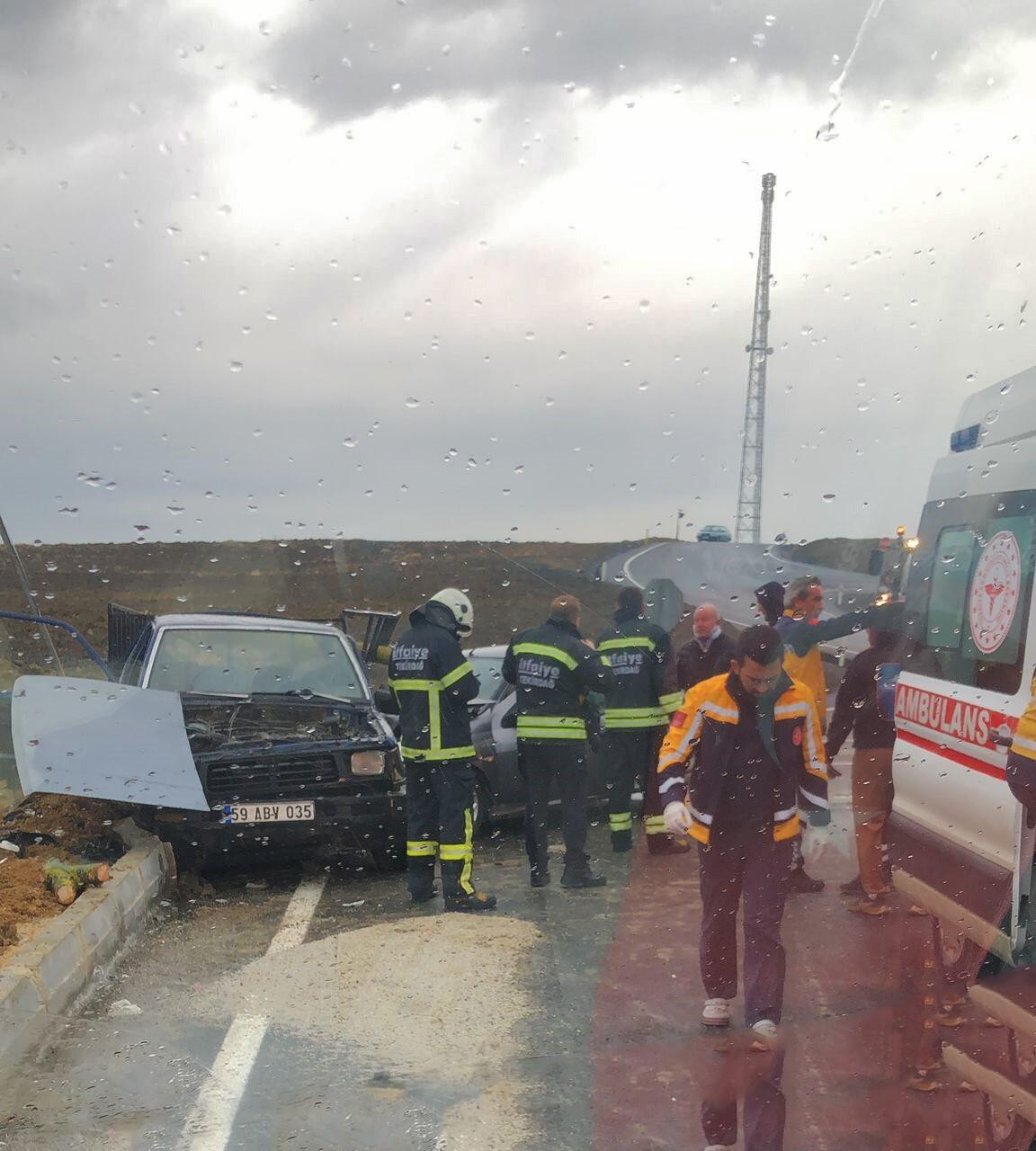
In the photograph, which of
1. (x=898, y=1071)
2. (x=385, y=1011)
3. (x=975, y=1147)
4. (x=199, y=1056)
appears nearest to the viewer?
(x=975, y=1147)

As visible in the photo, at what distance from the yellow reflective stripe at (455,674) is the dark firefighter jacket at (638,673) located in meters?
1.44

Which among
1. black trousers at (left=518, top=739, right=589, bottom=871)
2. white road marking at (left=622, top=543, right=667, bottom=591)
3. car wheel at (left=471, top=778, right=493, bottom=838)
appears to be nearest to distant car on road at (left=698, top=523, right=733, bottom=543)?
white road marking at (left=622, top=543, right=667, bottom=591)

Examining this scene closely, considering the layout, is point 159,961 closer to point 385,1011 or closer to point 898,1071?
point 385,1011

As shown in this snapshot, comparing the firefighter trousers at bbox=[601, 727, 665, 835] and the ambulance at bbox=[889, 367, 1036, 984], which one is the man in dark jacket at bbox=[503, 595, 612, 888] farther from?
the ambulance at bbox=[889, 367, 1036, 984]

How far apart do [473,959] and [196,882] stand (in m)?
2.38

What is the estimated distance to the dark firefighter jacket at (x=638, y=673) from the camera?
3.96 meters

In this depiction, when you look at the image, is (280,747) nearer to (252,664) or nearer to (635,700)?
(252,664)

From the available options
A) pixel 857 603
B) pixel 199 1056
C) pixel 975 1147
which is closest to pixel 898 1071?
pixel 975 1147

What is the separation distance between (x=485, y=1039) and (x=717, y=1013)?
0.88 meters

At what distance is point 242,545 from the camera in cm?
394

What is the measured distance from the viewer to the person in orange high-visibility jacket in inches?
136

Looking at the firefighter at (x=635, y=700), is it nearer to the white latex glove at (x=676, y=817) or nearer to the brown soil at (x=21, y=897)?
the white latex glove at (x=676, y=817)

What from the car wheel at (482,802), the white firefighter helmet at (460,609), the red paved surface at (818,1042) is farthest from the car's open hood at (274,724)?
the red paved surface at (818,1042)

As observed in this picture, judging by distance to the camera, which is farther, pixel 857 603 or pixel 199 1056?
pixel 199 1056
